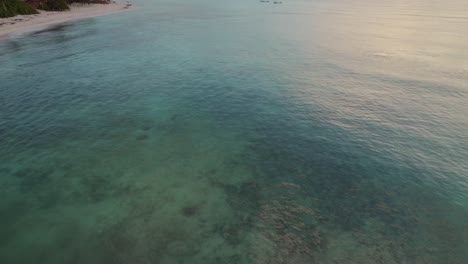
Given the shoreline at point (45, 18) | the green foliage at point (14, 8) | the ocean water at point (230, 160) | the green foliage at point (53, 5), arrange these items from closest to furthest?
the ocean water at point (230, 160) < the shoreline at point (45, 18) < the green foliage at point (14, 8) < the green foliage at point (53, 5)

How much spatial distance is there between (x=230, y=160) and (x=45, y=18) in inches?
4096

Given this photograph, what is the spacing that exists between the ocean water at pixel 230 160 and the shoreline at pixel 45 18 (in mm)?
24504

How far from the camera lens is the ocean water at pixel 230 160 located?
20.8 m

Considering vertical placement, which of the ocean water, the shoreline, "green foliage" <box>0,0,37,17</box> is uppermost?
"green foliage" <box>0,0,37,17</box>

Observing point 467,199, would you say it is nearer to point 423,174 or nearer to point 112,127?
point 423,174

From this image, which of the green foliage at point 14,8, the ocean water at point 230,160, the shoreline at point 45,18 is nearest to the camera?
the ocean water at point 230,160

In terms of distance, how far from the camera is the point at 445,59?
67750 millimetres

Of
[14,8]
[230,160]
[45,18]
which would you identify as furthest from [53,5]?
[230,160]

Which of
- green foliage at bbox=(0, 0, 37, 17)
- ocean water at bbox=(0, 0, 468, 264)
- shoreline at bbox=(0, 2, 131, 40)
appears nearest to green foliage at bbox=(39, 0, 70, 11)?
shoreline at bbox=(0, 2, 131, 40)

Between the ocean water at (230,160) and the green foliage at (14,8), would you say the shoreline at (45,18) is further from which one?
the ocean water at (230,160)

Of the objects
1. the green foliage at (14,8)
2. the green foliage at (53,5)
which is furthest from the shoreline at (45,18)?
the green foliage at (53,5)

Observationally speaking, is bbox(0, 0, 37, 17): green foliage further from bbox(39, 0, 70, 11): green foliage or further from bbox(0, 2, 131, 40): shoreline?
bbox(39, 0, 70, 11): green foliage

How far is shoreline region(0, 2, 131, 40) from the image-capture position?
85062 millimetres

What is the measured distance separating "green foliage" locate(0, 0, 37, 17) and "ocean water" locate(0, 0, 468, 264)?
1567 inches
